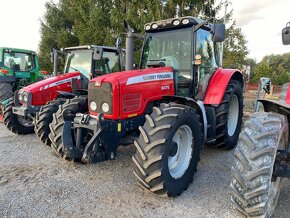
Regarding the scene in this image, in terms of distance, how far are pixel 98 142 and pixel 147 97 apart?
3.19 feet

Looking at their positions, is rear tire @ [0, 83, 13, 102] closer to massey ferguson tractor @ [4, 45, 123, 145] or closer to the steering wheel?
massey ferguson tractor @ [4, 45, 123, 145]

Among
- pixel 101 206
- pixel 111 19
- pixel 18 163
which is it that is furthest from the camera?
pixel 111 19

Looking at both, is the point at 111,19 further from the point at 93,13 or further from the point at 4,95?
the point at 4,95

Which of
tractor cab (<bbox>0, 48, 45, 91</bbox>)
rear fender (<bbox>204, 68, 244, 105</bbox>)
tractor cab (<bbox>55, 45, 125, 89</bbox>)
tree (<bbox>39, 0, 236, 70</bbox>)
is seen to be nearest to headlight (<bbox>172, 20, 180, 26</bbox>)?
rear fender (<bbox>204, 68, 244, 105</bbox>)

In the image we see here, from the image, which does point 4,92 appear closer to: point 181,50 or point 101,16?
point 181,50

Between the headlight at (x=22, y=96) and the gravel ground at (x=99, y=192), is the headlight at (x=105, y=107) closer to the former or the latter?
the gravel ground at (x=99, y=192)

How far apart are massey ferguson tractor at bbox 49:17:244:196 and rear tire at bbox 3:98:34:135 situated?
278cm

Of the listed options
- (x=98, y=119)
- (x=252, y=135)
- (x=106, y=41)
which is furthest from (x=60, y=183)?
(x=106, y=41)

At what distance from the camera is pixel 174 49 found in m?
4.49

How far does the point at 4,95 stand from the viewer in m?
8.16

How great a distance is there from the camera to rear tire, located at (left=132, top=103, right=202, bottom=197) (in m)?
3.07

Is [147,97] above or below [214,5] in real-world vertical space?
below

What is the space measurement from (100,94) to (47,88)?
9.78 ft

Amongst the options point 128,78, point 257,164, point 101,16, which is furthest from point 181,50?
point 101,16
